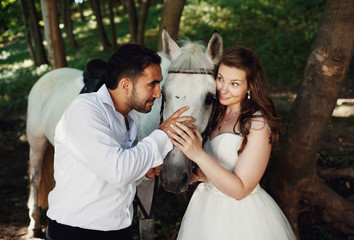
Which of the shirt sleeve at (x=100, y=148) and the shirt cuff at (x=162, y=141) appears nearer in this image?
the shirt sleeve at (x=100, y=148)

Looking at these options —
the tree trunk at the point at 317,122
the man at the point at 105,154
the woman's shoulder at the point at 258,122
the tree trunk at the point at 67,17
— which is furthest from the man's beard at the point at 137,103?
the tree trunk at the point at 67,17

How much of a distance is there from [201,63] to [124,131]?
82 centimetres

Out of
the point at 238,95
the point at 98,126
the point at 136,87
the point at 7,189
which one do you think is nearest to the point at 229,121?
A: the point at 238,95

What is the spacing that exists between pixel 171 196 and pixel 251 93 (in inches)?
119

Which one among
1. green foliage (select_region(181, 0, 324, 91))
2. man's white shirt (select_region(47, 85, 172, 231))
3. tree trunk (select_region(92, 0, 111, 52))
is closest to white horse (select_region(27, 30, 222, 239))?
man's white shirt (select_region(47, 85, 172, 231))

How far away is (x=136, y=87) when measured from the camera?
5.79 feet

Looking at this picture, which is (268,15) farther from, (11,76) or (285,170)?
(11,76)

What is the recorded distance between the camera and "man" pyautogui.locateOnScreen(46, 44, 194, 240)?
4.96 ft

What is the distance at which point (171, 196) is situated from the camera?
15.3 ft

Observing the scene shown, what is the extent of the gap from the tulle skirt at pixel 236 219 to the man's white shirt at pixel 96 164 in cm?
63

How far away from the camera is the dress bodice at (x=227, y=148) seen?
2.01 metres

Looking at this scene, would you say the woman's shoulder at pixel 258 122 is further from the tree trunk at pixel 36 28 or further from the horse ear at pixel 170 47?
the tree trunk at pixel 36 28

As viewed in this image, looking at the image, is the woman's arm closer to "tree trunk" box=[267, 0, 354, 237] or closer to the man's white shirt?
the man's white shirt

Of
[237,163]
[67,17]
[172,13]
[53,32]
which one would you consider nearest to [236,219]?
[237,163]
